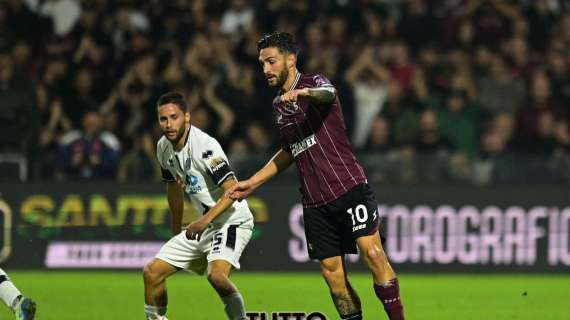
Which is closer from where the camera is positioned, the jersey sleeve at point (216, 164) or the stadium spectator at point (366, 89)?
the jersey sleeve at point (216, 164)

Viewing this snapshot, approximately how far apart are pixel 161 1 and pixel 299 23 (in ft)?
6.73

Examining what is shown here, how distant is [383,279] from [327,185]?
0.74 meters

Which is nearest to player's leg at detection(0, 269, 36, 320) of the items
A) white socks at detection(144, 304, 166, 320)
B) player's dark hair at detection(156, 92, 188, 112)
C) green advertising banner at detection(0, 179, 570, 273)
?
white socks at detection(144, 304, 166, 320)

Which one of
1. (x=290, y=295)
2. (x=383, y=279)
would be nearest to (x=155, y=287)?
(x=383, y=279)

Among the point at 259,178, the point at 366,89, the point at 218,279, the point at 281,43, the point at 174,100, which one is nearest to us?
the point at 281,43

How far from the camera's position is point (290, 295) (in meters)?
11.6

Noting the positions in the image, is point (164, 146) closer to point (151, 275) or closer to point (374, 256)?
point (151, 275)

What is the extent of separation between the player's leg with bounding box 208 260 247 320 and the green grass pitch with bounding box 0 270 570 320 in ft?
5.21

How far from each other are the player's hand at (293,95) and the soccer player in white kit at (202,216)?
1.14 m

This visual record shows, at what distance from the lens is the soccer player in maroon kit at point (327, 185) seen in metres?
7.73

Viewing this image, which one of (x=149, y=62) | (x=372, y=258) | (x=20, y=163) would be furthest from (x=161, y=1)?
(x=372, y=258)

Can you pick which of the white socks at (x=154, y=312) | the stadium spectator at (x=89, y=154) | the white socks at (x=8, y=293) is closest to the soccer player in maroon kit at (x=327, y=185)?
the white socks at (x=154, y=312)

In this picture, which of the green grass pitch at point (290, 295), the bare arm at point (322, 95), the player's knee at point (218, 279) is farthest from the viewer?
the green grass pitch at point (290, 295)

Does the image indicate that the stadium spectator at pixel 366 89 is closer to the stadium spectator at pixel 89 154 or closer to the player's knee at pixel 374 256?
the stadium spectator at pixel 89 154
